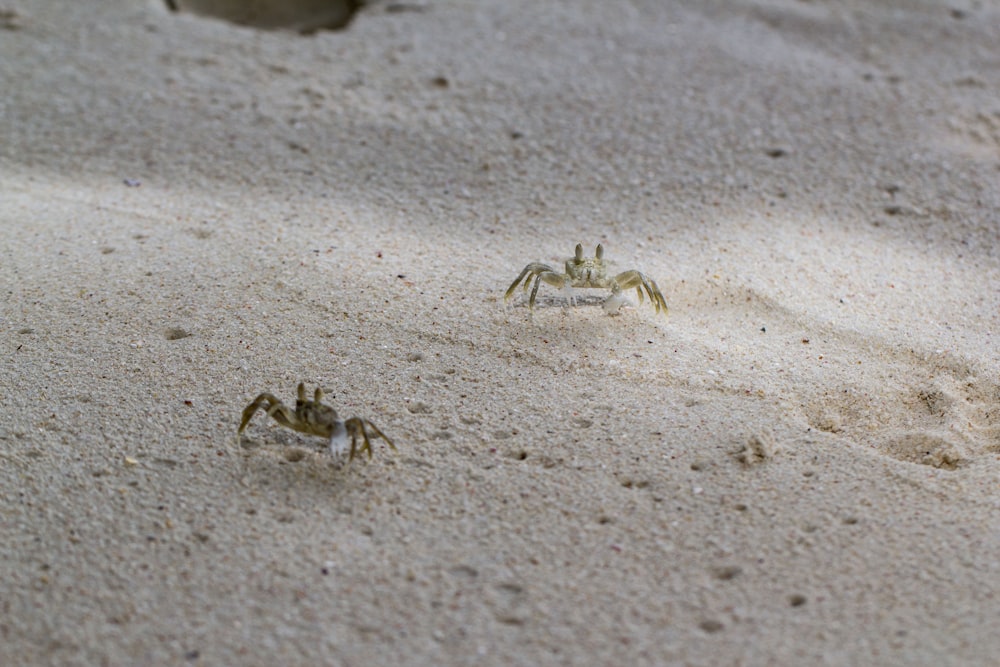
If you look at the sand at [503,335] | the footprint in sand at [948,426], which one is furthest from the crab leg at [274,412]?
the footprint in sand at [948,426]

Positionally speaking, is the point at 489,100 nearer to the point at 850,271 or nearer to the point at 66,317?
the point at 850,271

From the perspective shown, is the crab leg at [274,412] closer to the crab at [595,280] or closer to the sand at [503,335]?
the sand at [503,335]

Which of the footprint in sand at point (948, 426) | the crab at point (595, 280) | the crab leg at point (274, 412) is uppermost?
the crab at point (595, 280)

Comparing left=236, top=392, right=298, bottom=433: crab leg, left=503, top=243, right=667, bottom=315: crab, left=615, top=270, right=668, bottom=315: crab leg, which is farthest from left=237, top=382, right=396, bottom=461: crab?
left=615, top=270, right=668, bottom=315: crab leg

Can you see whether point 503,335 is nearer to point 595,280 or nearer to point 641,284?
point 595,280

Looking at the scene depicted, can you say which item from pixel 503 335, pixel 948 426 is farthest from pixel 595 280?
pixel 948 426

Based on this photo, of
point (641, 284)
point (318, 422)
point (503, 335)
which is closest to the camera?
point (318, 422)
